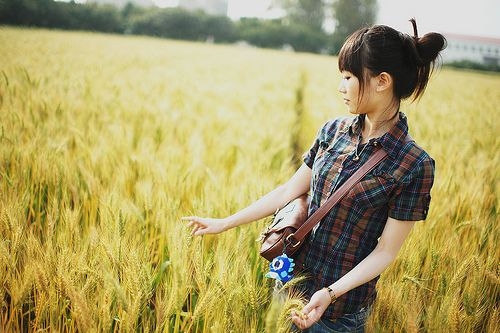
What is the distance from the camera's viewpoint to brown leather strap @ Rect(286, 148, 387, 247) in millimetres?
942

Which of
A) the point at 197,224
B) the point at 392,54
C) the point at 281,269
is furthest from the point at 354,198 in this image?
the point at 197,224

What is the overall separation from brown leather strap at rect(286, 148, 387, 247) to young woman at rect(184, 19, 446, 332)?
0.02 m

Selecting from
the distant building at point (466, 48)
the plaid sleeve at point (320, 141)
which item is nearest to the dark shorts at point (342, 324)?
the plaid sleeve at point (320, 141)

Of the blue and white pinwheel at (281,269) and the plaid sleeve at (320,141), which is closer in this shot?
the blue and white pinwheel at (281,269)

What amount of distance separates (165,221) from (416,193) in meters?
0.95

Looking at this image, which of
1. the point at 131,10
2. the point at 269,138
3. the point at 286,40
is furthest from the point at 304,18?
the point at 269,138

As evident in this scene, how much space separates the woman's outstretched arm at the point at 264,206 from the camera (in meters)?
1.16

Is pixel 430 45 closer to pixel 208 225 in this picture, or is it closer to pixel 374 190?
pixel 374 190

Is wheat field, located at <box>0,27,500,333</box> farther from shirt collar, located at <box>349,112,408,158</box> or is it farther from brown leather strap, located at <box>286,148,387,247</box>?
shirt collar, located at <box>349,112,408,158</box>

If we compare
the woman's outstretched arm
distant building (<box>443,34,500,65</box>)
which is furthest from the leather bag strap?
distant building (<box>443,34,500,65</box>)

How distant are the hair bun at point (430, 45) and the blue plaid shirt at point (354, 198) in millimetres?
176

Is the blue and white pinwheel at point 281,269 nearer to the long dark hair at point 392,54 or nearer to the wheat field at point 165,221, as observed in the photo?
the wheat field at point 165,221

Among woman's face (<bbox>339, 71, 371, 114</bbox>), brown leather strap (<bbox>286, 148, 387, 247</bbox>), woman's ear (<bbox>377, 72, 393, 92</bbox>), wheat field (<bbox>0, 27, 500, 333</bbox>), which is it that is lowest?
wheat field (<bbox>0, 27, 500, 333</bbox>)

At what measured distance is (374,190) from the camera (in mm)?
938
